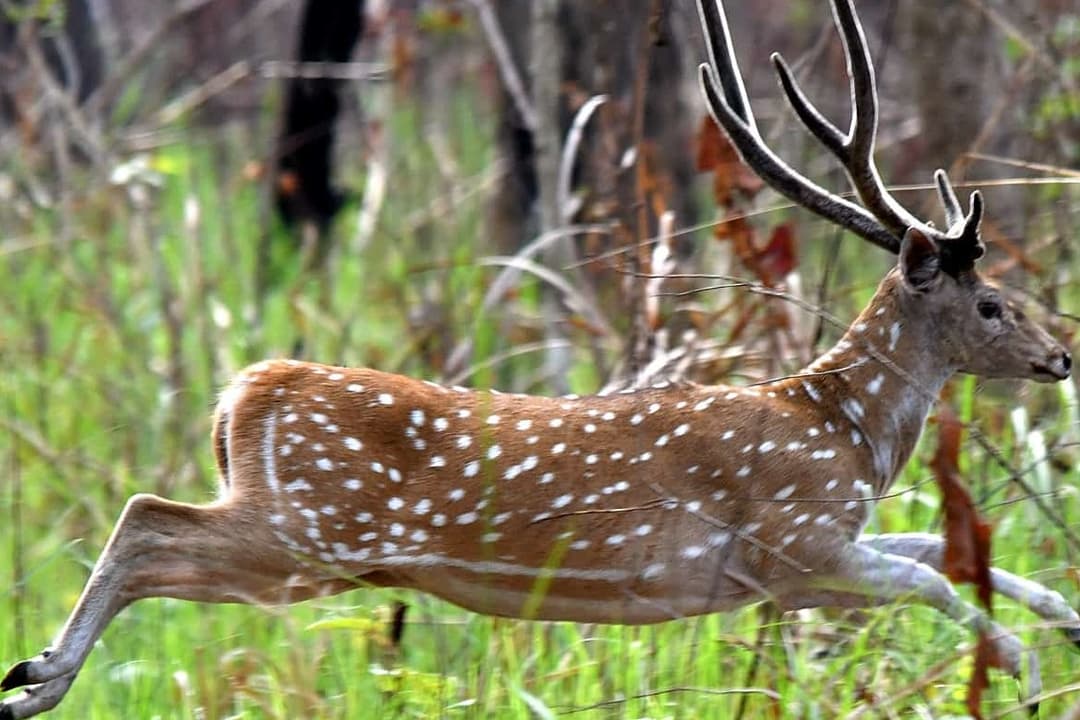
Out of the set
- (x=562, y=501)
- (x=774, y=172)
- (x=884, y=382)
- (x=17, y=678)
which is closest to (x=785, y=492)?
(x=884, y=382)

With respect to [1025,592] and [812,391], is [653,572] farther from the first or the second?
[1025,592]

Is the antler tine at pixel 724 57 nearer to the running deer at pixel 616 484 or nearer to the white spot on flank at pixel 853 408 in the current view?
the running deer at pixel 616 484

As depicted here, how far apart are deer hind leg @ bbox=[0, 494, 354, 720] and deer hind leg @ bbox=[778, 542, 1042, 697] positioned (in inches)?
55.5

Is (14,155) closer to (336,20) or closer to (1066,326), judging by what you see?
(336,20)

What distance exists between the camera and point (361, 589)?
18.1 feet

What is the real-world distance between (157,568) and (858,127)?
223 cm

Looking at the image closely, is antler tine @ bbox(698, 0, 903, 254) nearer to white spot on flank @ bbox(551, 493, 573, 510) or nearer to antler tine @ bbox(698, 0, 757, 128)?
antler tine @ bbox(698, 0, 757, 128)

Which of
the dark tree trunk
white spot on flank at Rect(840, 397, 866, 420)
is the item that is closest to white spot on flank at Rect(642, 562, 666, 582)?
white spot on flank at Rect(840, 397, 866, 420)

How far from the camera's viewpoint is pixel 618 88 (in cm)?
795

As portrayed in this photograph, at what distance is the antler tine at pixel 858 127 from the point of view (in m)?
4.68

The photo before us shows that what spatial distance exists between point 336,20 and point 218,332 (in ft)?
A: 7.44

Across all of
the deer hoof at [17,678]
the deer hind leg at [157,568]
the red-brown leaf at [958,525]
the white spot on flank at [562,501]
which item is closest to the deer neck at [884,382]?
the white spot on flank at [562,501]

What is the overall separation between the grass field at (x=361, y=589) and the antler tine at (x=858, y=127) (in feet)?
2.85

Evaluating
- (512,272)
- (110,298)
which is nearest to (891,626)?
(512,272)
